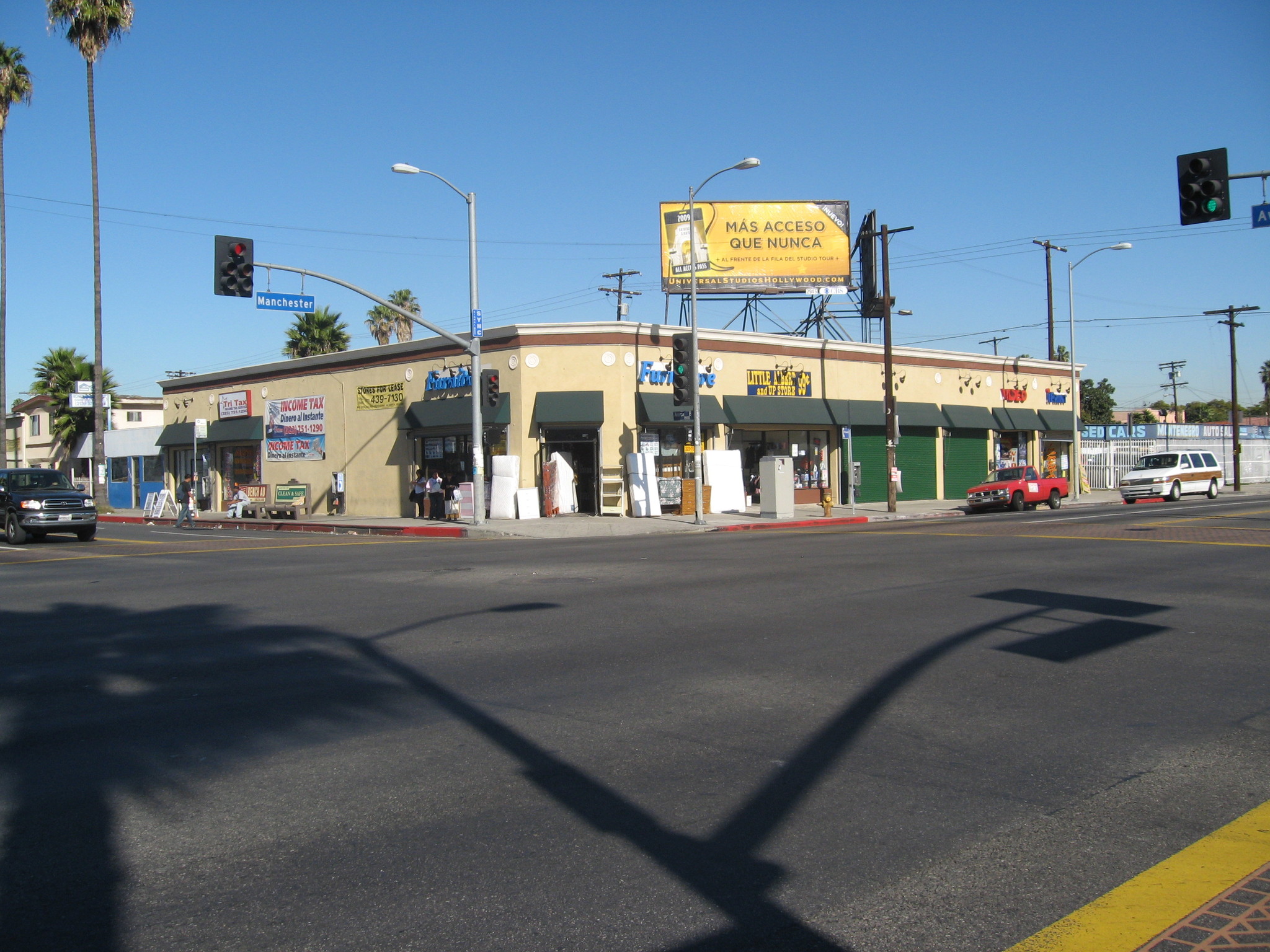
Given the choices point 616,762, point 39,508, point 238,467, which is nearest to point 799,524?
point 39,508

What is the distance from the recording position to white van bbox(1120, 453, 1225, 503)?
113 ft

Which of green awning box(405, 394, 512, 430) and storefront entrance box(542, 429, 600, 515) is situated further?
storefront entrance box(542, 429, 600, 515)

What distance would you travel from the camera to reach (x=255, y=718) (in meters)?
6.71

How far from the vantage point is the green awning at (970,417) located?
4006 centimetres

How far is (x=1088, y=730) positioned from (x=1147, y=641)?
10.9 feet

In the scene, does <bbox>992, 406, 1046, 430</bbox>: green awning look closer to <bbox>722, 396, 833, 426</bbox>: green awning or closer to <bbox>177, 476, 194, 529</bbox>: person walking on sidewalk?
<bbox>722, 396, 833, 426</bbox>: green awning

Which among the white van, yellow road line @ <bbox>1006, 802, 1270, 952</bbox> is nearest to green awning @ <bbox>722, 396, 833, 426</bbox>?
the white van

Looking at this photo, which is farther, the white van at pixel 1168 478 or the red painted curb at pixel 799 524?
the white van at pixel 1168 478

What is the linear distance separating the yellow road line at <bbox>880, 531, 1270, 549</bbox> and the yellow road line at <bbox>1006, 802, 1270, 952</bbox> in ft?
47.2

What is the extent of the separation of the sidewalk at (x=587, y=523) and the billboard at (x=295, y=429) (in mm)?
3185

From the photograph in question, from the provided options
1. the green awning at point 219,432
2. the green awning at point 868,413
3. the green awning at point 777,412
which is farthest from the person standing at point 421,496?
the green awning at point 868,413

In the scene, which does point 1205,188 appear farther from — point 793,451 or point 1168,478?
point 1168,478

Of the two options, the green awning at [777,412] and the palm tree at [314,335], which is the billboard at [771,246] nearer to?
the green awning at [777,412]

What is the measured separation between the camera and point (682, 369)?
97.0 feet
